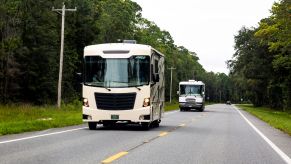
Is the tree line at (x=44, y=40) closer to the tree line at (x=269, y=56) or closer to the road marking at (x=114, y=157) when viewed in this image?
the tree line at (x=269, y=56)

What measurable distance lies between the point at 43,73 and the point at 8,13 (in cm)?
798

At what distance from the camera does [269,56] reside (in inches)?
2992

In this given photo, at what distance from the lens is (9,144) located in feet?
46.1

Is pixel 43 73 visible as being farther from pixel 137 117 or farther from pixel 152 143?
pixel 152 143

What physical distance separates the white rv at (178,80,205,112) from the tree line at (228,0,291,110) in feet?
25.5

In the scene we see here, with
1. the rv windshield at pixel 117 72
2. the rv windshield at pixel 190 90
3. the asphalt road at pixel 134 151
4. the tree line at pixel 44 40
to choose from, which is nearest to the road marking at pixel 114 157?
the asphalt road at pixel 134 151

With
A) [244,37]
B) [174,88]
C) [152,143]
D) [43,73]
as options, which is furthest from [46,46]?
[174,88]

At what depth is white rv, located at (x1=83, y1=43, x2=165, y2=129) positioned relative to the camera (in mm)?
20562

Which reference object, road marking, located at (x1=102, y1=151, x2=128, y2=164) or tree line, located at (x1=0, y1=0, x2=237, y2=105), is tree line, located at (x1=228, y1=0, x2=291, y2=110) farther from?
road marking, located at (x1=102, y1=151, x2=128, y2=164)

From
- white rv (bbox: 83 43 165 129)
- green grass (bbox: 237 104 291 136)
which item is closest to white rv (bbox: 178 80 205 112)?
green grass (bbox: 237 104 291 136)

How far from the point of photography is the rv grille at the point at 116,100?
67.4ft

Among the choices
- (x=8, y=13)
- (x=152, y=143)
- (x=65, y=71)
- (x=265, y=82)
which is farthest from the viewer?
(x=265, y=82)

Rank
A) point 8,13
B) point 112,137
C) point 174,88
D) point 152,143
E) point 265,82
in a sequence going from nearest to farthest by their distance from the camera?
point 152,143 < point 112,137 < point 8,13 < point 265,82 < point 174,88

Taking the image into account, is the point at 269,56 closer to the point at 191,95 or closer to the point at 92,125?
the point at 191,95
